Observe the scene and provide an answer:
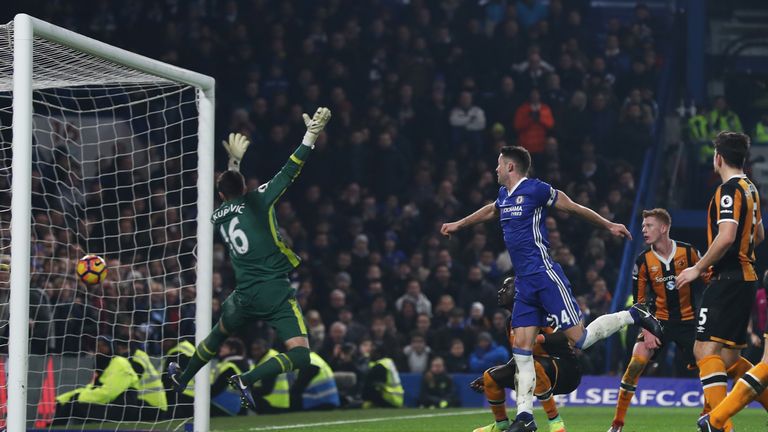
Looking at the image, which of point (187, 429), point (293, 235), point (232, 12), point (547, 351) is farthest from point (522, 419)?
point (232, 12)

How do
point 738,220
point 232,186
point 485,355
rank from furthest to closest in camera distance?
point 485,355 < point 232,186 < point 738,220

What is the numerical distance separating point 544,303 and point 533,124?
12.0 m

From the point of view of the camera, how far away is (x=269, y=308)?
9.61 m

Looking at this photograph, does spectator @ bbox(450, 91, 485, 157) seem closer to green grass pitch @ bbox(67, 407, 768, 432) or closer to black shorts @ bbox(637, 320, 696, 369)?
green grass pitch @ bbox(67, 407, 768, 432)

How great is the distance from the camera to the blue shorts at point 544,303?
8.95 meters

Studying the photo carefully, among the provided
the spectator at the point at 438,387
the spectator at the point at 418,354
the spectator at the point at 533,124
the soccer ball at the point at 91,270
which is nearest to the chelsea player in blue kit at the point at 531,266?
the soccer ball at the point at 91,270

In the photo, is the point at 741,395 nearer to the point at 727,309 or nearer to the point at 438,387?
the point at 727,309

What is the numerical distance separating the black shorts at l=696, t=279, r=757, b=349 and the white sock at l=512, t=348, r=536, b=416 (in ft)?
3.90

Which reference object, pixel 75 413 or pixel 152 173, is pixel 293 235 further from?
pixel 75 413

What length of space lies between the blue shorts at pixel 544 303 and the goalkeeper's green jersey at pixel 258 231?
5.86 ft

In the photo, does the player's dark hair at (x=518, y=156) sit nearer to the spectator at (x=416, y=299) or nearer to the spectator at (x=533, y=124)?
the spectator at (x=416, y=299)

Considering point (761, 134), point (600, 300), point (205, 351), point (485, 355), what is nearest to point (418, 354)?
point (485, 355)

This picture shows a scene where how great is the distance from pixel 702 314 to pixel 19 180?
4.46 metres

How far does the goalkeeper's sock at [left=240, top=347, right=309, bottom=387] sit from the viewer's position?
9.47 metres
